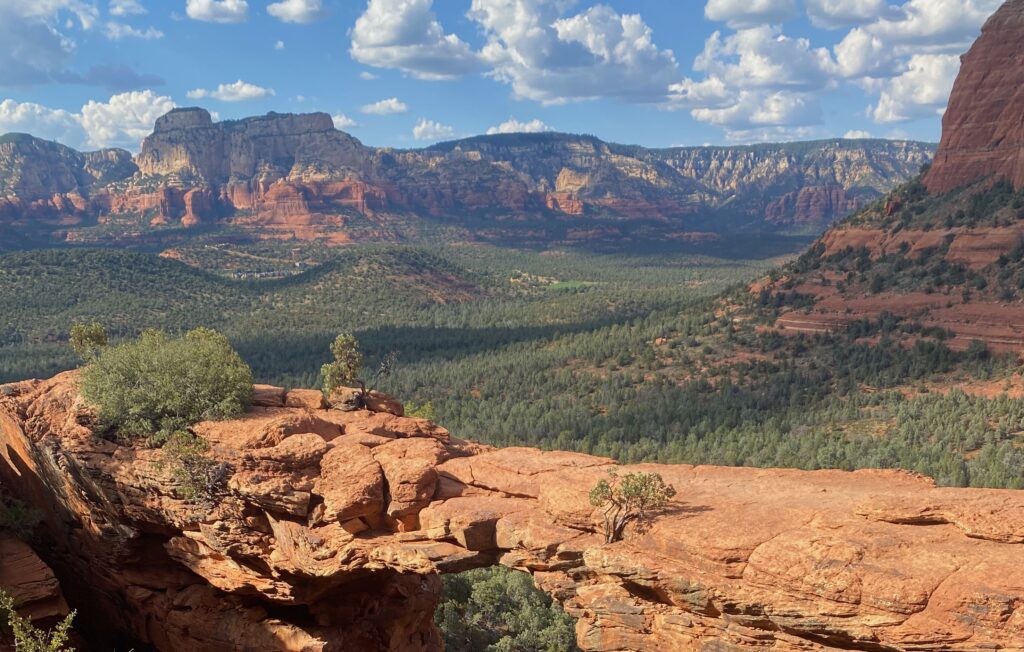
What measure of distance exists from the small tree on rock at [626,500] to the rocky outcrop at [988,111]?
98.2 metres

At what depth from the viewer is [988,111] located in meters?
99.0

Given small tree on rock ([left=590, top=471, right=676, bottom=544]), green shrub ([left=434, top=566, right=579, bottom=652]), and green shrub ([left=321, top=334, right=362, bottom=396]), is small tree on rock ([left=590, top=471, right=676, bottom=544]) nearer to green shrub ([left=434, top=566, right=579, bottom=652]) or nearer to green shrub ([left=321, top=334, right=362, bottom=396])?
green shrub ([left=321, top=334, right=362, bottom=396])

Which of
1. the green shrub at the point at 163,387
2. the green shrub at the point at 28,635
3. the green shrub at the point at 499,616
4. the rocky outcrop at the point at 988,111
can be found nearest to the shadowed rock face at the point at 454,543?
the green shrub at the point at 163,387

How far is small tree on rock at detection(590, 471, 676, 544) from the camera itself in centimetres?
1717

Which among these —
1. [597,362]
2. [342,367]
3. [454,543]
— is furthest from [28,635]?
[597,362]

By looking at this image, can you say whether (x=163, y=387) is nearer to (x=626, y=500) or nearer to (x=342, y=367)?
(x=342, y=367)

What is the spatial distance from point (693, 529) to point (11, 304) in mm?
135121

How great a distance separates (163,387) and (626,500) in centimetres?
1574

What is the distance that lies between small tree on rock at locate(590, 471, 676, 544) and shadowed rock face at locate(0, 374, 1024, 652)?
1.21ft

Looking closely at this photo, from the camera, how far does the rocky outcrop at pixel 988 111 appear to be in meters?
94.8

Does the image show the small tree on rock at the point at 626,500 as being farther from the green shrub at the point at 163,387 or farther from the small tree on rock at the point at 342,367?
the small tree on rock at the point at 342,367

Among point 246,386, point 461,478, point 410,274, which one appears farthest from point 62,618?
point 410,274

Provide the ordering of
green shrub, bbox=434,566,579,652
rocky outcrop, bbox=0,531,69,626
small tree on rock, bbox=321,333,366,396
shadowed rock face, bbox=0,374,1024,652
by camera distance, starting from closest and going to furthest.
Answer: shadowed rock face, bbox=0,374,1024,652 → rocky outcrop, bbox=0,531,69,626 → small tree on rock, bbox=321,333,366,396 → green shrub, bbox=434,566,579,652

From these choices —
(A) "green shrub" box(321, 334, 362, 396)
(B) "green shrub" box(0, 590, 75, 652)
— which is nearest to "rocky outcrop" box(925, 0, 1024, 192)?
(A) "green shrub" box(321, 334, 362, 396)
